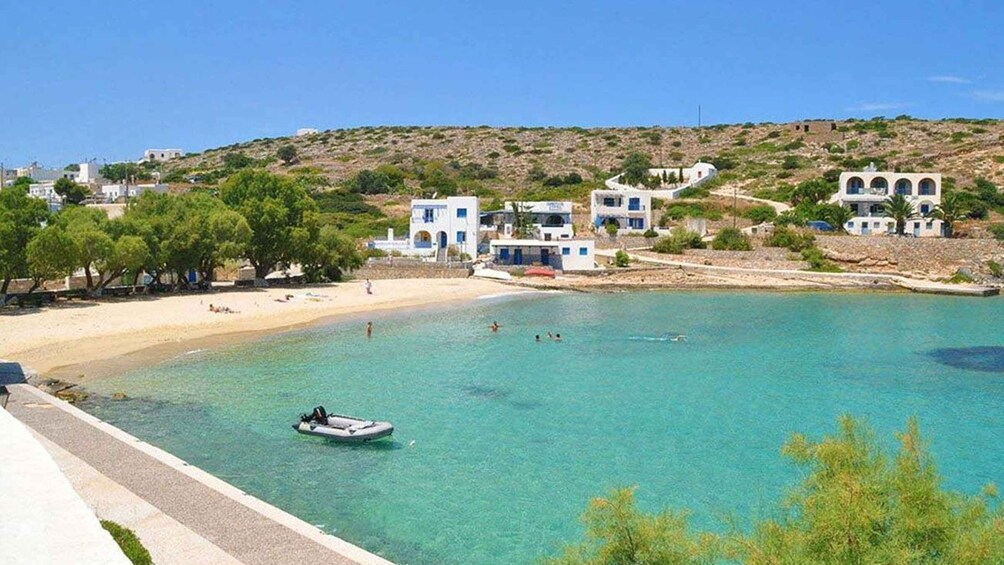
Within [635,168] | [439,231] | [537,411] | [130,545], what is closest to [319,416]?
[537,411]

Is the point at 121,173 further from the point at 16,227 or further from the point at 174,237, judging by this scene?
the point at 16,227

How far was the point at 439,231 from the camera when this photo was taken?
220 feet

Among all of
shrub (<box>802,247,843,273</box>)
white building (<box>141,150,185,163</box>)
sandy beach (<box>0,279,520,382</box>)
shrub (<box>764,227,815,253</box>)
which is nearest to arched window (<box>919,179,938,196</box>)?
shrub (<box>764,227,815,253</box>)

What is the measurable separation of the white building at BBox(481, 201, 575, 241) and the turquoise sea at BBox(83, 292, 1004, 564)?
28192 mm

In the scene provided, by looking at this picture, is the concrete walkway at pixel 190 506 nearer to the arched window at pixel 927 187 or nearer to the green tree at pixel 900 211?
the green tree at pixel 900 211

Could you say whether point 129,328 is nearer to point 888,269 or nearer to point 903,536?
point 903,536

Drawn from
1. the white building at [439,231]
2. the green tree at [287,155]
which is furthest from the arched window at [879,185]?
the green tree at [287,155]

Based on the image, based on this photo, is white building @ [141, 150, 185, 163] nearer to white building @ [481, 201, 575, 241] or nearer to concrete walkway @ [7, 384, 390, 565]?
white building @ [481, 201, 575, 241]

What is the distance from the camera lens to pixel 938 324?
44.0 metres

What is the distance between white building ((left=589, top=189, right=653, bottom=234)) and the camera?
76.9 m

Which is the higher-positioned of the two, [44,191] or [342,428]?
[44,191]

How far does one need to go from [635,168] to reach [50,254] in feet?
239

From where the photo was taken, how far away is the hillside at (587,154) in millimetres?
97062

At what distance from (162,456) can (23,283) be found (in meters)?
32.0
